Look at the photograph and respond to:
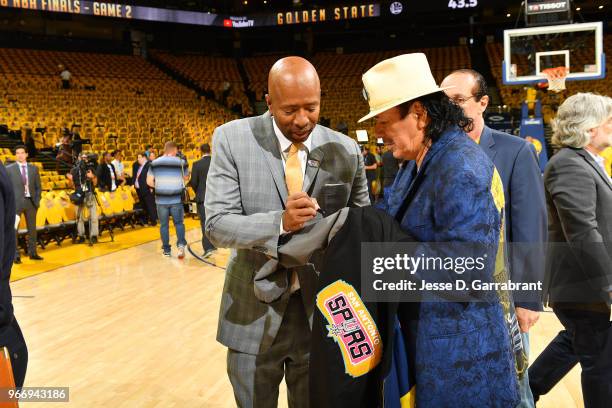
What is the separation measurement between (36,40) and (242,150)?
22995 mm

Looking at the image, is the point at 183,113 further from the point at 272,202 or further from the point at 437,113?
the point at 437,113

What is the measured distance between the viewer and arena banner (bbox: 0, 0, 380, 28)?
66.3ft

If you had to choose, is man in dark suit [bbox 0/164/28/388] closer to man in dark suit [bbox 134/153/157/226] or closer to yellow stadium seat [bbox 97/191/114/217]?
yellow stadium seat [bbox 97/191/114/217]

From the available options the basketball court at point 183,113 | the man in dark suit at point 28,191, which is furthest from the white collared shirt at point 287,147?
the man in dark suit at point 28,191

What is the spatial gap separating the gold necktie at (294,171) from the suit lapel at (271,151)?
0.06 feet

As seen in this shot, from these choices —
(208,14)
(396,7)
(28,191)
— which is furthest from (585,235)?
Answer: (208,14)

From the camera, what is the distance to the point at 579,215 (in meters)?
2.43

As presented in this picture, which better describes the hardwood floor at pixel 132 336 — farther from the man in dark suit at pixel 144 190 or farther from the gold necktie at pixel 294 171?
the man in dark suit at pixel 144 190

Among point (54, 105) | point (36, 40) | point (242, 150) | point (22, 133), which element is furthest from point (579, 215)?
point (36, 40)

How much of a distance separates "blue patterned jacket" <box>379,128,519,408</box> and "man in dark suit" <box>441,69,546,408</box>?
1087 mm

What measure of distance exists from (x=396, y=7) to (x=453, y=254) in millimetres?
23675

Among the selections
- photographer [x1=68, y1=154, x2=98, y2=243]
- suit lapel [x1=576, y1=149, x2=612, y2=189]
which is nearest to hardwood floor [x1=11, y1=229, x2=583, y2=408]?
suit lapel [x1=576, y1=149, x2=612, y2=189]

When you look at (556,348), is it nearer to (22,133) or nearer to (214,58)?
(22,133)

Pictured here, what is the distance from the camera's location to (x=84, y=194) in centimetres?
965
